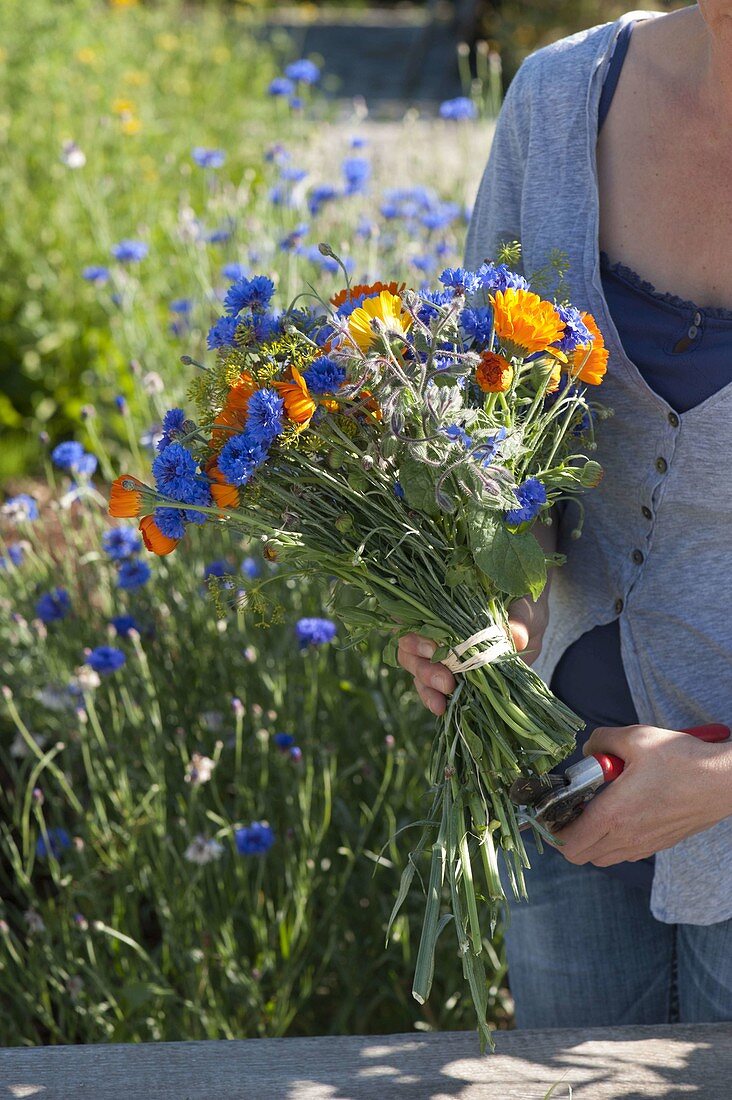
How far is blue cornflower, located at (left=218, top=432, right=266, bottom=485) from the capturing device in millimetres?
1014

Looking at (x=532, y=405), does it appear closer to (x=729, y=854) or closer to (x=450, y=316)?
(x=450, y=316)

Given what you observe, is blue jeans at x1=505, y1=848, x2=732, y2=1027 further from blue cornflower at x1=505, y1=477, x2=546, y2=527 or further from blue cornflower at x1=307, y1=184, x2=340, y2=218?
blue cornflower at x1=307, y1=184, x2=340, y2=218

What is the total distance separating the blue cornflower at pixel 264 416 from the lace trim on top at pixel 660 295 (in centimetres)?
45

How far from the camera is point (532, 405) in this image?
42.6 inches

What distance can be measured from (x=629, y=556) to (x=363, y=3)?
38.0ft

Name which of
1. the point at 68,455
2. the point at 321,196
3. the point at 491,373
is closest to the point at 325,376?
the point at 491,373

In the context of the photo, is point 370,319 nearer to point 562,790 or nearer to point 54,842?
Answer: point 562,790

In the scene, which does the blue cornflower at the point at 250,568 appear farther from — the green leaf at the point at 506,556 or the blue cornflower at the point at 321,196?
the green leaf at the point at 506,556

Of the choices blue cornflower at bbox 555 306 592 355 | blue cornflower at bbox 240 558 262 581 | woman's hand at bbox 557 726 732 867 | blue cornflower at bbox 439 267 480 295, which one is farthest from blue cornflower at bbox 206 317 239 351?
blue cornflower at bbox 240 558 262 581

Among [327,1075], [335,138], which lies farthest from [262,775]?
[335,138]

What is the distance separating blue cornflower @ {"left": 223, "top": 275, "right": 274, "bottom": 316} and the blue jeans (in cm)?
76

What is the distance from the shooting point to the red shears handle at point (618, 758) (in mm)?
1145

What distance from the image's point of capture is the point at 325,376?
102 centimetres

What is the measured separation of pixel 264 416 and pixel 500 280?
0.26 metres
